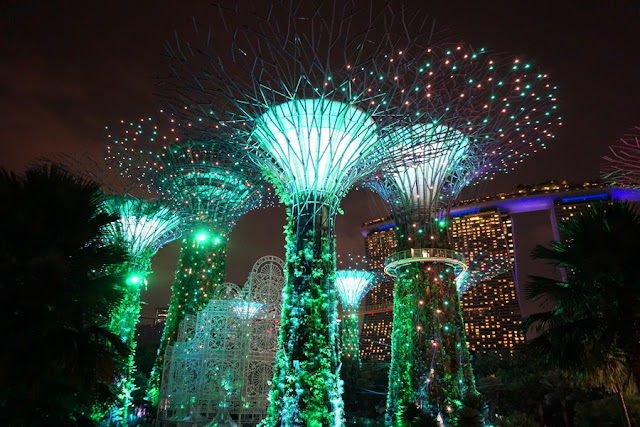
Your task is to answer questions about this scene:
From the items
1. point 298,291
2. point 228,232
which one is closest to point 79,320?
point 298,291

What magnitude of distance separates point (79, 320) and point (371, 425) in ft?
54.9

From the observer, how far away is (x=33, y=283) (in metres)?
5.59

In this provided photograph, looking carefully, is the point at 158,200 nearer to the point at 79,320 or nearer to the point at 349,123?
the point at 349,123

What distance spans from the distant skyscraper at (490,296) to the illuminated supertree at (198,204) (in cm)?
4004

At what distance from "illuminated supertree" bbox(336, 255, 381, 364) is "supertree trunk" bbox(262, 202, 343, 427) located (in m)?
19.1

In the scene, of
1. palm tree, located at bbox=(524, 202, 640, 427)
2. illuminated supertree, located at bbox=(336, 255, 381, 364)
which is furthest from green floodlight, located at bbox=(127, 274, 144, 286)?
illuminated supertree, located at bbox=(336, 255, 381, 364)

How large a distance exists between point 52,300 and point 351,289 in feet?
88.9

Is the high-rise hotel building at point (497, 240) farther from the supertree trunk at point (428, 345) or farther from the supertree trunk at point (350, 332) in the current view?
the supertree trunk at point (428, 345)

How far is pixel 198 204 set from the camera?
23.2 m

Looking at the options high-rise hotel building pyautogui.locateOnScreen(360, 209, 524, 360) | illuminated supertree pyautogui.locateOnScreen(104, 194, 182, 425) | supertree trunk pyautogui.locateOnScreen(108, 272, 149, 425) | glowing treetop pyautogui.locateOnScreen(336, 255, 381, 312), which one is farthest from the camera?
high-rise hotel building pyautogui.locateOnScreen(360, 209, 524, 360)

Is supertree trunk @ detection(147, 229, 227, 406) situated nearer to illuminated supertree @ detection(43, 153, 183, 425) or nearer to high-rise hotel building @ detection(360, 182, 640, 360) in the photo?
illuminated supertree @ detection(43, 153, 183, 425)

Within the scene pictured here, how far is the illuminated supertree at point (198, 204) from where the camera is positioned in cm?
2091

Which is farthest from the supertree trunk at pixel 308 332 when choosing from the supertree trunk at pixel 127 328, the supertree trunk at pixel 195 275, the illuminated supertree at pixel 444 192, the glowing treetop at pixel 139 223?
the supertree trunk at pixel 195 275

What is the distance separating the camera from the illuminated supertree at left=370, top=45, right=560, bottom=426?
14.0 metres
